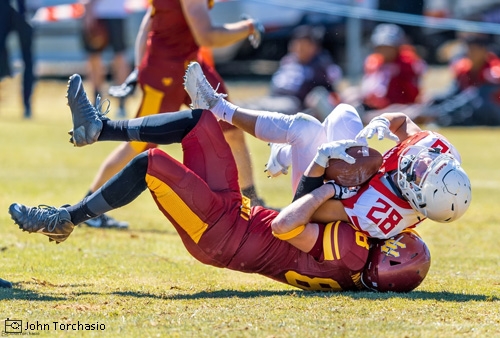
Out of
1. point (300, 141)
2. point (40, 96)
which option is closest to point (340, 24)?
point (40, 96)

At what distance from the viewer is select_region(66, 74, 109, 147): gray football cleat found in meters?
5.13

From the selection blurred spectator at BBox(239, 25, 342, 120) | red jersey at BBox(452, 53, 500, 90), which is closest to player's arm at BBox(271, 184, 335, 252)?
blurred spectator at BBox(239, 25, 342, 120)

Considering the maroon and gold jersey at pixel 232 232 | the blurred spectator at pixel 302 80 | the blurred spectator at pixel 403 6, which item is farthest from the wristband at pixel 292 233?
the blurred spectator at pixel 403 6

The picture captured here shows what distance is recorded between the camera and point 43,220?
497 cm

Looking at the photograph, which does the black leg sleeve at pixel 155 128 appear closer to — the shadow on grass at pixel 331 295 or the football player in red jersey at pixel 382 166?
the football player in red jersey at pixel 382 166

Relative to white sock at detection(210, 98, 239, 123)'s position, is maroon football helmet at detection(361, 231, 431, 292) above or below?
below

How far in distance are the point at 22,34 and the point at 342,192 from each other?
377 inches

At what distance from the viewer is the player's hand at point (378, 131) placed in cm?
508

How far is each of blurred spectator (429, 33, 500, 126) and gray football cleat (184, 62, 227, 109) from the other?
975cm

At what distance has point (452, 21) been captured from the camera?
16.6 metres

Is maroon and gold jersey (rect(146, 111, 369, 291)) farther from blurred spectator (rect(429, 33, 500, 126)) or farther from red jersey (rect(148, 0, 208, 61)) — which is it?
blurred spectator (rect(429, 33, 500, 126))

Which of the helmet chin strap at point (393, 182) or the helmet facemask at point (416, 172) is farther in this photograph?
the helmet chin strap at point (393, 182)

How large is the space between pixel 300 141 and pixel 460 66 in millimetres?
10210

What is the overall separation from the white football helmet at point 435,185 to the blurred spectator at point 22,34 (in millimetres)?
8134
